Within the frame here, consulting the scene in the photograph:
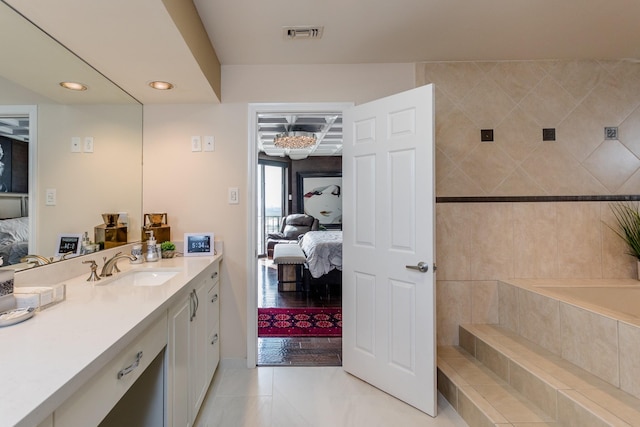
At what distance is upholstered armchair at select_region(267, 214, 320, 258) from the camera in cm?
686

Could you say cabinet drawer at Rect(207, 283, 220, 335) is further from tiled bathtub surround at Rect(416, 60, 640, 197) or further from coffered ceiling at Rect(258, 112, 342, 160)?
coffered ceiling at Rect(258, 112, 342, 160)

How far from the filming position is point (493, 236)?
2.42 metres

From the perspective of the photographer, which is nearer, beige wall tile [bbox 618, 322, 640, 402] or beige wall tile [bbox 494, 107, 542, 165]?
beige wall tile [bbox 618, 322, 640, 402]

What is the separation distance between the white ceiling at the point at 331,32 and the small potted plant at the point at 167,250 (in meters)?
1.12

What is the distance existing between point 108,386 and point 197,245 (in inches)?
59.8

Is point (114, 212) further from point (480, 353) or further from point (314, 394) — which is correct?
point (480, 353)

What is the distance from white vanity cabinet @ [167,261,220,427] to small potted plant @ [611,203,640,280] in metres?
3.19

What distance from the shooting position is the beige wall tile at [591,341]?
1608 mm

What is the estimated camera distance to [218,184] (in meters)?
2.41

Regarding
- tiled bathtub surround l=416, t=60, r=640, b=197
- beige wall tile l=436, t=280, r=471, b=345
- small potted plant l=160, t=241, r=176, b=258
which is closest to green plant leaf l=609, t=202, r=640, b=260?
tiled bathtub surround l=416, t=60, r=640, b=197

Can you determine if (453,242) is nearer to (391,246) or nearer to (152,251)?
(391,246)

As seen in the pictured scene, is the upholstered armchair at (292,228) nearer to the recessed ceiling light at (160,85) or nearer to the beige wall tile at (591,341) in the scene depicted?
the recessed ceiling light at (160,85)

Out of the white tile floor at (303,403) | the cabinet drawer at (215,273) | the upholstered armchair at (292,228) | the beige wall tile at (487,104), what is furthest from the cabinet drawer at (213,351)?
the upholstered armchair at (292,228)

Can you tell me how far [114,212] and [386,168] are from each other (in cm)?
191
